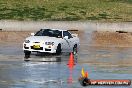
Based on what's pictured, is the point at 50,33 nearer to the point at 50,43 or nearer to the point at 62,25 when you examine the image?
the point at 50,43

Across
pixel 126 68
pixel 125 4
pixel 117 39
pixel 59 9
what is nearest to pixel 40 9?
pixel 59 9

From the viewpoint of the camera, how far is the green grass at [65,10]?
54819 mm

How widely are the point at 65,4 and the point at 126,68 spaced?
3900 centimetres

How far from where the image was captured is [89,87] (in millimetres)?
16469

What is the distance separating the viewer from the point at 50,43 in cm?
2802

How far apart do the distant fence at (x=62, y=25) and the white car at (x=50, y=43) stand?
1664 centimetres

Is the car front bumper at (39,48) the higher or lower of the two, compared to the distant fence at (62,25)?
higher

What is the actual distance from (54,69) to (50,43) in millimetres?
6447

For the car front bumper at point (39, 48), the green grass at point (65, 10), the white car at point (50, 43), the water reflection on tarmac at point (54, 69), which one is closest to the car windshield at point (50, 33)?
the white car at point (50, 43)

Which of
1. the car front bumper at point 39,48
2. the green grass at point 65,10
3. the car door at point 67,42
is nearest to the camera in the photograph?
the car front bumper at point 39,48

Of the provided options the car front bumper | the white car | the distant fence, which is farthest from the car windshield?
the distant fence

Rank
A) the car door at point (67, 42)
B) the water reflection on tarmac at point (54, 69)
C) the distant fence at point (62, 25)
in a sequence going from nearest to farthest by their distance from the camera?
the water reflection on tarmac at point (54, 69), the car door at point (67, 42), the distant fence at point (62, 25)

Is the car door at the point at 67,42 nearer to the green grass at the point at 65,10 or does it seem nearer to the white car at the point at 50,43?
the white car at the point at 50,43

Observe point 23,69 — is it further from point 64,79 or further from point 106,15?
point 106,15
